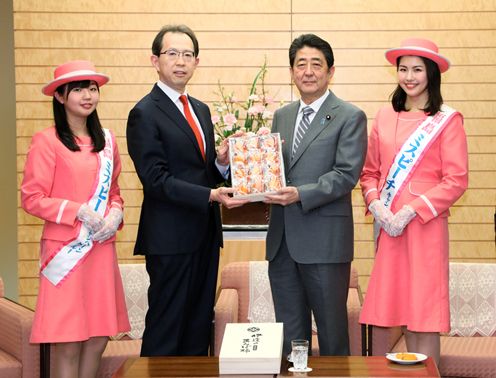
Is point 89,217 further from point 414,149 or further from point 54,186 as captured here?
point 414,149

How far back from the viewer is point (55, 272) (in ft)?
12.2

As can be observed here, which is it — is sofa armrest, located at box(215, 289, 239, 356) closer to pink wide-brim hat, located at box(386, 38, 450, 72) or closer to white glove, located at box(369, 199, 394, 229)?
white glove, located at box(369, 199, 394, 229)

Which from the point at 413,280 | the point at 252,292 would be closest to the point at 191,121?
the point at 413,280

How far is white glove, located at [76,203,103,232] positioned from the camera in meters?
3.68

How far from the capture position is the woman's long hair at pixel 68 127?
3.75 meters

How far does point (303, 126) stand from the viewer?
3818 mm

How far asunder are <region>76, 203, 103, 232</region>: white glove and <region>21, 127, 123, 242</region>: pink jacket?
2 cm

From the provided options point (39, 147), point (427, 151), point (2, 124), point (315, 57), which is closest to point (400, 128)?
point (427, 151)

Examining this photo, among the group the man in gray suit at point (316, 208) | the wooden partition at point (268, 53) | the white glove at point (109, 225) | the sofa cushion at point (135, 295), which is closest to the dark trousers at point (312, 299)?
the man in gray suit at point (316, 208)

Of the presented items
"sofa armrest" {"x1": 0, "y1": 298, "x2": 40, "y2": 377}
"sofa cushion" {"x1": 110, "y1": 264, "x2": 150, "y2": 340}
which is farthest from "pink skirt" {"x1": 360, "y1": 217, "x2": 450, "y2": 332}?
"sofa armrest" {"x1": 0, "y1": 298, "x2": 40, "y2": 377}

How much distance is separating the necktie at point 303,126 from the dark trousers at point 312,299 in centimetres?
42

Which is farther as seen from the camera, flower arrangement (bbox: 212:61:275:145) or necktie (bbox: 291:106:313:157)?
flower arrangement (bbox: 212:61:275:145)

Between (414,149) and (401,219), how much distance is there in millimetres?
294

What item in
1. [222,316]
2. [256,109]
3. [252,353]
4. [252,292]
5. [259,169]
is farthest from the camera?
[256,109]
